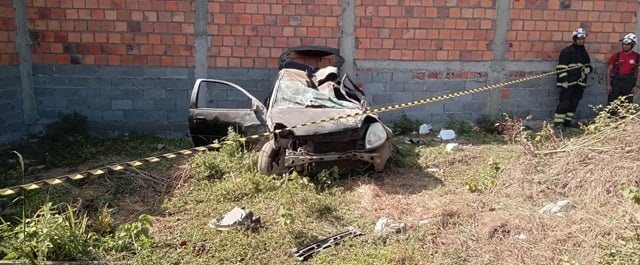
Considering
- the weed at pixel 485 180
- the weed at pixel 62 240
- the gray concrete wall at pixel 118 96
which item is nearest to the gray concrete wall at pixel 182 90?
the gray concrete wall at pixel 118 96

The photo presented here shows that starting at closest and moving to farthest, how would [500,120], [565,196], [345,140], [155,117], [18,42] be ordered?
[565,196], [345,140], [18,42], [155,117], [500,120]

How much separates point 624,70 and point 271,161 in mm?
6177

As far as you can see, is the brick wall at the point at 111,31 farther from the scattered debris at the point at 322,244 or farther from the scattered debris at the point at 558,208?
the scattered debris at the point at 558,208

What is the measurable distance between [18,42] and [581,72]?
848 centimetres

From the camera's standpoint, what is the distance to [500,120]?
27.4 ft

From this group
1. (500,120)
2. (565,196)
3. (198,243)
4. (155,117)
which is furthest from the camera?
(500,120)

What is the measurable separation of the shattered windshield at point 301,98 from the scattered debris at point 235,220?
4.71 ft

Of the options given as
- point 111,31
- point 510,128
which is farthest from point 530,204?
point 111,31

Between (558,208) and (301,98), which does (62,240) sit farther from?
(558,208)

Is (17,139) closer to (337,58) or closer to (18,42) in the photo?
(18,42)

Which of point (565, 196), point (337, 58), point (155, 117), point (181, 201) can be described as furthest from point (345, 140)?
point (155, 117)

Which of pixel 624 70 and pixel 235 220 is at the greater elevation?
pixel 624 70

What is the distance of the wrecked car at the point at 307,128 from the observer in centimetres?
506

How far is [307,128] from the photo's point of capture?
5.01m
